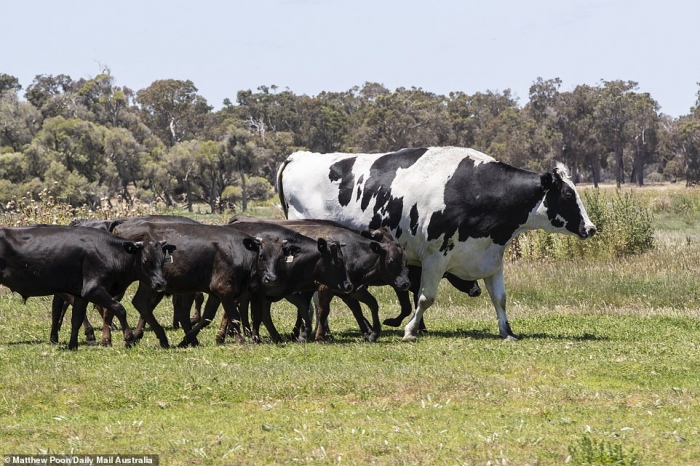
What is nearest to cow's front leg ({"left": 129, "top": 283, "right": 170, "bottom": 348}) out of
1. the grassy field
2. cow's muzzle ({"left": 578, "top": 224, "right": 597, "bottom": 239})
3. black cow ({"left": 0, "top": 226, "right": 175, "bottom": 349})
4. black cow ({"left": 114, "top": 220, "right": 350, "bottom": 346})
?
Result: black cow ({"left": 114, "top": 220, "right": 350, "bottom": 346})

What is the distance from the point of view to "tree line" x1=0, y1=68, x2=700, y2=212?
7869 centimetres

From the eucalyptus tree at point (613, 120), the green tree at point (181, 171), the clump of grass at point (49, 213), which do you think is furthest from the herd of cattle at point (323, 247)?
the eucalyptus tree at point (613, 120)

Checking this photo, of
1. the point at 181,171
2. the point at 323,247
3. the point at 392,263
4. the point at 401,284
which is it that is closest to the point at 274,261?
the point at 323,247

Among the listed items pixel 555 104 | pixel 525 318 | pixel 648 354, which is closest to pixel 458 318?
pixel 525 318

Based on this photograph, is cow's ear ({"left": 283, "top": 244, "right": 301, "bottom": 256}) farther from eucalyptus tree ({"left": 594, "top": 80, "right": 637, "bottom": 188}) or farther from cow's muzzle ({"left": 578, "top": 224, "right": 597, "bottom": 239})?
eucalyptus tree ({"left": 594, "top": 80, "right": 637, "bottom": 188})

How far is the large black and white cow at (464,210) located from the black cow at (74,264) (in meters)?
4.33

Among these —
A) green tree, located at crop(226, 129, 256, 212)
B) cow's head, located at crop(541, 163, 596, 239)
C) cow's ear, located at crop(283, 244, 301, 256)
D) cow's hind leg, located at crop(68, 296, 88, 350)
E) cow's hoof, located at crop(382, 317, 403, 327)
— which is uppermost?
green tree, located at crop(226, 129, 256, 212)

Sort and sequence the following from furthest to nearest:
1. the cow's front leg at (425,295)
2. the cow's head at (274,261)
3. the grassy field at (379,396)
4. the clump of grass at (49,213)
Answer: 1. the clump of grass at (49,213)
2. the cow's front leg at (425,295)
3. the cow's head at (274,261)
4. the grassy field at (379,396)

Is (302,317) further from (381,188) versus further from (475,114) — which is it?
(475,114)

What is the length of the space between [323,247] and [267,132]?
3951 inches

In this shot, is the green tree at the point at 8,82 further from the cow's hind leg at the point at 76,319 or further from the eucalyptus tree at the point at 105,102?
the cow's hind leg at the point at 76,319

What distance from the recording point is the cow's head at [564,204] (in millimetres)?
17781

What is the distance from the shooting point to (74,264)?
1535cm

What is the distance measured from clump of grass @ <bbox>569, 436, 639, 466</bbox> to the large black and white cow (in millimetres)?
7969
